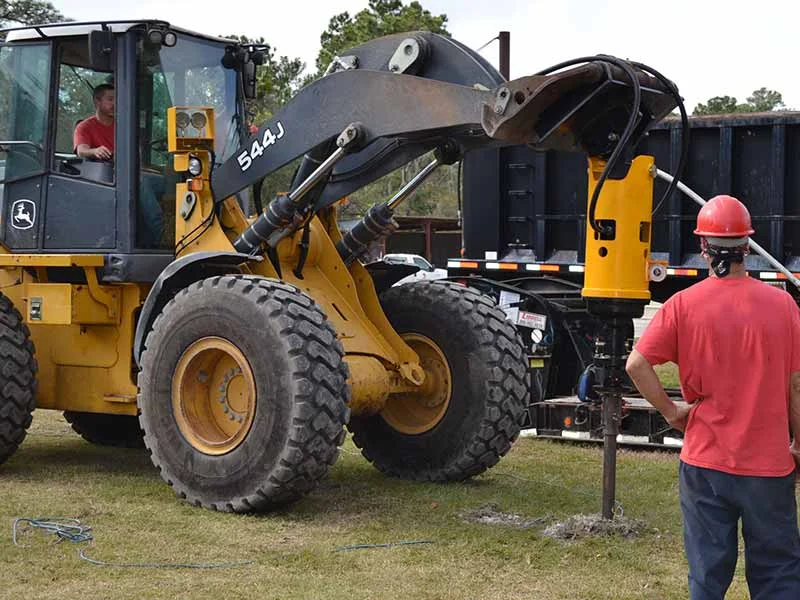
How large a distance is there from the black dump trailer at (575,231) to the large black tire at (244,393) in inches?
128

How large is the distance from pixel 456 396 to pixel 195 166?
7.52 feet

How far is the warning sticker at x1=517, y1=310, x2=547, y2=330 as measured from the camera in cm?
1123

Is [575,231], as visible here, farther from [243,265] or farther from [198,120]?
[198,120]

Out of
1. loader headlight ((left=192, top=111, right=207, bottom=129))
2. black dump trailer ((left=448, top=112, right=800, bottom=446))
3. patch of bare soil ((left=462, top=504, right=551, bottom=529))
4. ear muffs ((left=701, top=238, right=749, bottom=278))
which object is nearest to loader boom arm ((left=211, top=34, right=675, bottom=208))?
loader headlight ((left=192, top=111, right=207, bottom=129))

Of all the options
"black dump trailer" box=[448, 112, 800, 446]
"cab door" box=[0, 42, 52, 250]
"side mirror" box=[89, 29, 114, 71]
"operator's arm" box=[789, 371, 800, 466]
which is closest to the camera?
"operator's arm" box=[789, 371, 800, 466]

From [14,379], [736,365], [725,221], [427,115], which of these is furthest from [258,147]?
[736,365]

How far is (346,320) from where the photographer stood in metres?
8.68

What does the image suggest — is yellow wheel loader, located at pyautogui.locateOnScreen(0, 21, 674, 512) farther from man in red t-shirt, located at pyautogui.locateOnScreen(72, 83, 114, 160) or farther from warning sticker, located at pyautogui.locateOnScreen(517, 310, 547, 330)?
warning sticker, located at pyautogui.locateOnScreen(517, 310, 547, 330)

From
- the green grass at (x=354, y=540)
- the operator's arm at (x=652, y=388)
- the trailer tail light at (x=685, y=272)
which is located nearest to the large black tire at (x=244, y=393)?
the green grass at (x=354, y=540)

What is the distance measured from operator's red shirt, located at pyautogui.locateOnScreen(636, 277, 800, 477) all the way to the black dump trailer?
5078 mm

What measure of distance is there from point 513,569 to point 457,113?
2586mm

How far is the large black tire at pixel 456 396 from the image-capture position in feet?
28.6

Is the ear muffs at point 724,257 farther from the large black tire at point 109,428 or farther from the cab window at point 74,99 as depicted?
the large black tire at point 109,428

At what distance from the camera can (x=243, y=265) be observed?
28.1ft
